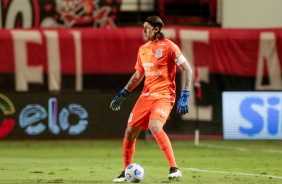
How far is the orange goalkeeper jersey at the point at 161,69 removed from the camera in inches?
450

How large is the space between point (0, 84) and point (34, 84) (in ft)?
2.74

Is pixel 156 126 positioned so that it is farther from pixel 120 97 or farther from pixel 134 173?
pixel 120 97

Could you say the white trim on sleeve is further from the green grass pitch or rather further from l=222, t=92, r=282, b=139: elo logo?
l=222, t=92, r=282, b=139: elo logo

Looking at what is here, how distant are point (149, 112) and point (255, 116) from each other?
9487mm

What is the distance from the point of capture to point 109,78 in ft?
69.6

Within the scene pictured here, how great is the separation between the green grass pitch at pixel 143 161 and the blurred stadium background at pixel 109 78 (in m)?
0.42

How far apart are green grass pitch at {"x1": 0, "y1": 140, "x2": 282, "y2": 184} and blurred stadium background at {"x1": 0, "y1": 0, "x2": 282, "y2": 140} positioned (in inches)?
16.7

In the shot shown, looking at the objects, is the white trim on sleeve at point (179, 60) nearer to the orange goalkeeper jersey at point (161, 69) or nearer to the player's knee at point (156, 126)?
the orange goalkeeper jersey at point (161, 69)

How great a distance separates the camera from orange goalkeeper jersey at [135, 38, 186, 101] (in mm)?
11430

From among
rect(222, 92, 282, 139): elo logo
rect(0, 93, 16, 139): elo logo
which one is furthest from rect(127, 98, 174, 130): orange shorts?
rect(222, 92, 282, 139): elo logo

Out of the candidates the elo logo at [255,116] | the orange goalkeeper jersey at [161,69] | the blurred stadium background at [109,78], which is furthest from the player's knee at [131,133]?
the elo logo at [255,116]

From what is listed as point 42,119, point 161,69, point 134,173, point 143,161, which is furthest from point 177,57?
point 42,119

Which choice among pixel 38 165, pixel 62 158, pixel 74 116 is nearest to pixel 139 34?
pixel 74 116

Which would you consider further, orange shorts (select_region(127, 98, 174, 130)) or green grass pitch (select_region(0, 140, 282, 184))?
green grass pitch (select_region(0, 140, 282, 184))
